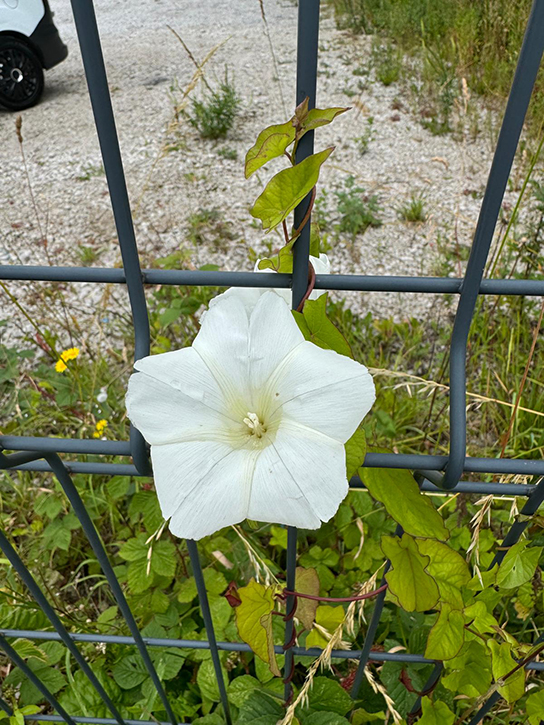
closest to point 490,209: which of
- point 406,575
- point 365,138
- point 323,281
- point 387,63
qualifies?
point 323,281

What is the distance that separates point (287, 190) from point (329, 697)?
35.0 inches

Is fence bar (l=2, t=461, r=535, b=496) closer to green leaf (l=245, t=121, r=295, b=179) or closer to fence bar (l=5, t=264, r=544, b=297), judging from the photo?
fence bar (l=5, t=264, r=544, b=297)

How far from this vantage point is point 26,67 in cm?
477

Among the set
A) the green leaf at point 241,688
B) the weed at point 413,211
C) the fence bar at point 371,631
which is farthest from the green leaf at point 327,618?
the weed at point 413,211

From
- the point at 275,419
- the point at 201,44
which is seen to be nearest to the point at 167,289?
the point at 275,419

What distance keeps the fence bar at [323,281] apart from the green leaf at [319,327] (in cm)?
2

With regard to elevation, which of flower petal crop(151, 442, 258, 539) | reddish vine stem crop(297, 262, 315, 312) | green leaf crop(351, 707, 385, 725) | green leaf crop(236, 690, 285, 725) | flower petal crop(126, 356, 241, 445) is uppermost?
reddish vine stem crop(297, 262, 315, 312)

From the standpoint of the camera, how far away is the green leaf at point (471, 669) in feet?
2.81

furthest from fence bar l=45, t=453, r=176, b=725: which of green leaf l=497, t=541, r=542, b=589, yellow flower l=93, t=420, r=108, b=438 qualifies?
yellow flower l=93, t=420, r=108, b=438

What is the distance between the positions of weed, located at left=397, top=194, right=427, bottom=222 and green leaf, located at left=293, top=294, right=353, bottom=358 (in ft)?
8.77

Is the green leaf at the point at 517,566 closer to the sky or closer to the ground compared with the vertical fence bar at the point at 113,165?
closer to the ground

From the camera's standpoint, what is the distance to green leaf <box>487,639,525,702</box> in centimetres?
80

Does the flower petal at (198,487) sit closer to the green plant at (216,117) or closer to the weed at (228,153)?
the weed at (228,153)

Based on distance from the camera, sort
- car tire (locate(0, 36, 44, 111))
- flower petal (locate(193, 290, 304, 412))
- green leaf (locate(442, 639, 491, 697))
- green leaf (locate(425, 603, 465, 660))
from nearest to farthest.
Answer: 1. flower petal (locate(193, 290, 304, 412))
2. green leaf (locate(425, 603, 465, 660))
3. green leaf (locate(442, 639, 491, 697))
4. car tire (locate(0, 36, 44, 111))
